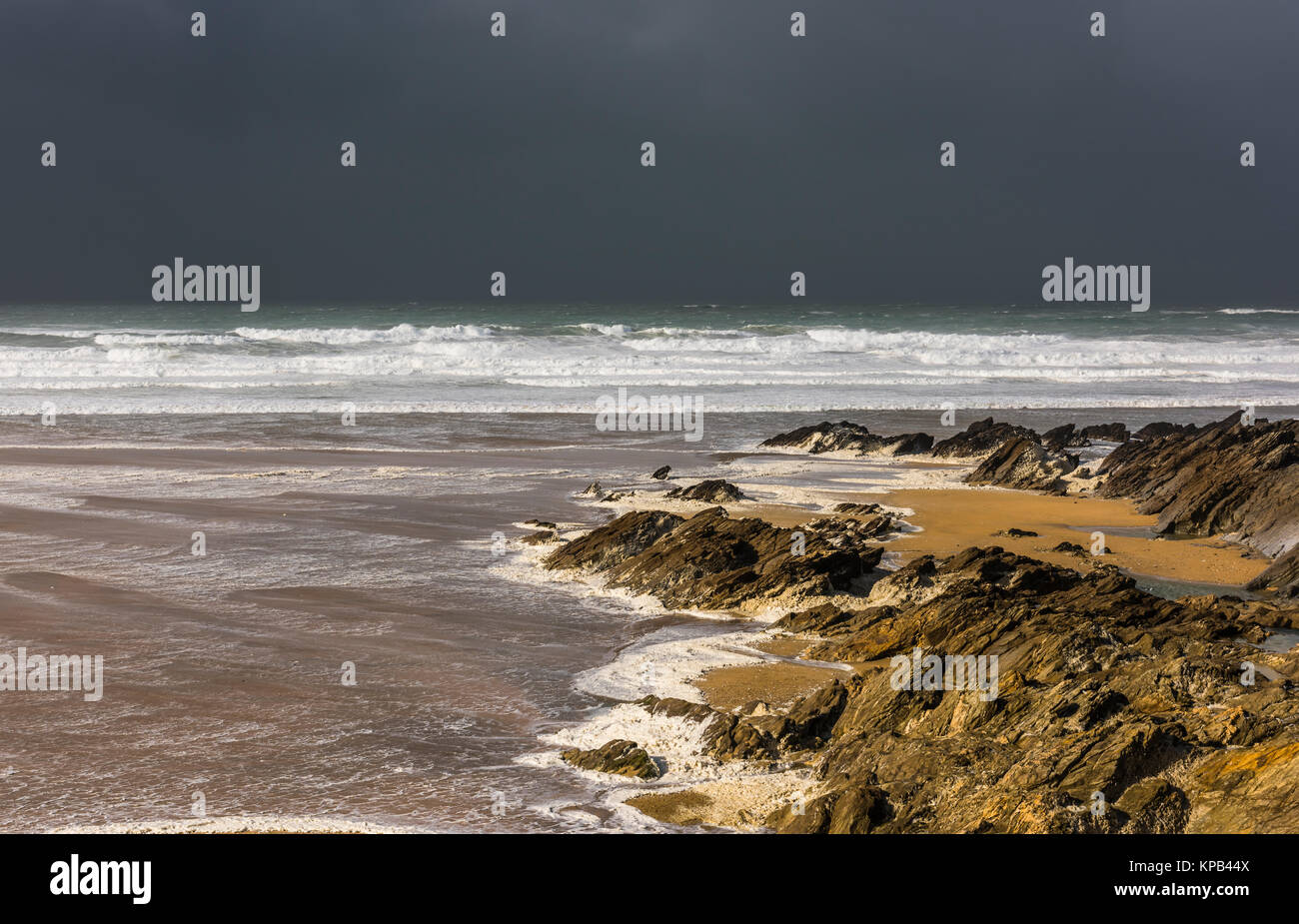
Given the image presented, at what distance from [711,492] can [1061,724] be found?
31.6ft

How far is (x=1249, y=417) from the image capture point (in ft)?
69.7

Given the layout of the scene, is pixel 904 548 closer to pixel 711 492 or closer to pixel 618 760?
pixel 711 492

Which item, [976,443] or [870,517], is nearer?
[870,517]

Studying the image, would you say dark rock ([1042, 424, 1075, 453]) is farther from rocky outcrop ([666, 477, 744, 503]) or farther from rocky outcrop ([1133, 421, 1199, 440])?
rocky outcrop ([666, 477, 744, 503])

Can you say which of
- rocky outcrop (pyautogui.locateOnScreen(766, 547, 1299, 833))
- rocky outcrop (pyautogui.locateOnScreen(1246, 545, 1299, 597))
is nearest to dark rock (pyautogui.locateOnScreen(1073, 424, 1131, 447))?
rocky outcrop (pyautogui.locateOnScreen(1246, 545, 1299, 597))

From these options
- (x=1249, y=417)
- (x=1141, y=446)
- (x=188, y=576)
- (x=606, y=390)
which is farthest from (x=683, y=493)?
(x=606, y=390)

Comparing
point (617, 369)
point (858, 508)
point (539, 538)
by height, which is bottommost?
point (539, 538)

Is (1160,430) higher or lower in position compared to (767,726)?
higher

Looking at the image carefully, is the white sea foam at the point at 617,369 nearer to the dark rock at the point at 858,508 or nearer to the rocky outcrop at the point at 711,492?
the rocky outcrop at the point at 711,492

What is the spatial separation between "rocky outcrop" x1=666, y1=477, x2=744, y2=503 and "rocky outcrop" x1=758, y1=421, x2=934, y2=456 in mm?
5676

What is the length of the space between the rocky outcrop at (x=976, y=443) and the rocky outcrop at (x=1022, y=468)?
2.18 metres

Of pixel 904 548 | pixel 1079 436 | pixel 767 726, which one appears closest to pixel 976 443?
pixel 1079 436

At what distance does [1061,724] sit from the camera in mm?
6164

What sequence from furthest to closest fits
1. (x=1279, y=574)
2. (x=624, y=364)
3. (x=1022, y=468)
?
(x=624, y=364)
(x=1022, y=468)
(x=1279, y=574)
